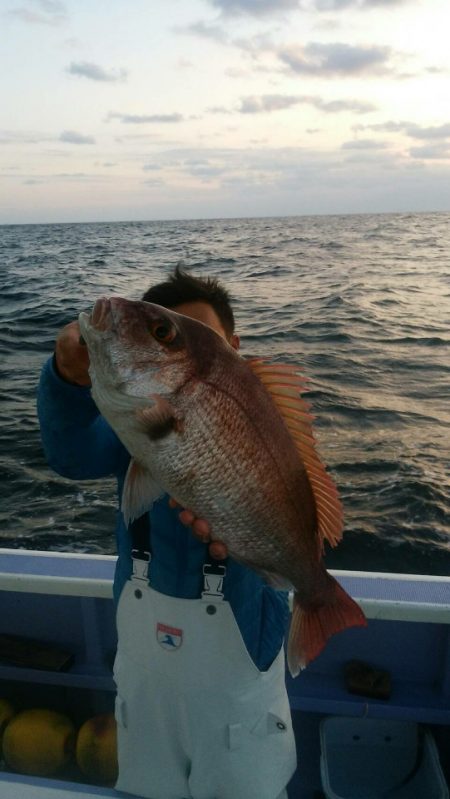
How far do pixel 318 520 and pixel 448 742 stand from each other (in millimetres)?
2235

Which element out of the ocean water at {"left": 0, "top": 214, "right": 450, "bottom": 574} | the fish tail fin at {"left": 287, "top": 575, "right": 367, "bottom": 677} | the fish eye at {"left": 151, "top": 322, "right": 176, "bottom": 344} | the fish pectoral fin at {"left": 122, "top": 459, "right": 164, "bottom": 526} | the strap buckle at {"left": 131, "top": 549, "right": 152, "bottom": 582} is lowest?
the ocean water at {"left": 0, "top": 214, "right": 450, "bottom": 574}

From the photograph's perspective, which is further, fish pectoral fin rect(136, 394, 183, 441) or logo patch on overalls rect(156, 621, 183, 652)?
logo patch on overalls rect(156, 621, 183, 652)

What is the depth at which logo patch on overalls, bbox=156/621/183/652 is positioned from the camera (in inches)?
90.5

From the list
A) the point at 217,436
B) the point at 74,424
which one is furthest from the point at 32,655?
the point at 217,436

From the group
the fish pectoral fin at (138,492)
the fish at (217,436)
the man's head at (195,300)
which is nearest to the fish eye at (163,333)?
the fish at (217,436)

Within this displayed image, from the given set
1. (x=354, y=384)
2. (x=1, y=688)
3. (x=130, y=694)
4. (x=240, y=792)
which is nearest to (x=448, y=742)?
(x=240, y=792)

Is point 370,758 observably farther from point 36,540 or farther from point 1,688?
point 36,540

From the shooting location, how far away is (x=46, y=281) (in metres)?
27.5

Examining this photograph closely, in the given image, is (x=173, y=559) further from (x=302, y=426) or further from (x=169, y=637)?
(x=302, y=426)

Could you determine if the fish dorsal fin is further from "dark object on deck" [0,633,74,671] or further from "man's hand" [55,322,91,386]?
"dark object on deck" [0,633,74,671]

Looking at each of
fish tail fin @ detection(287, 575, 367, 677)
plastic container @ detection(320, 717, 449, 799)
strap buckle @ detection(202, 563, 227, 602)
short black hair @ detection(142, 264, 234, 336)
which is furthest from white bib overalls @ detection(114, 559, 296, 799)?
plastic container @ detection(320, 717, 449, 799)

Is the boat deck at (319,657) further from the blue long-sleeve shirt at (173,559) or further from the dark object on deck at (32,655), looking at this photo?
the blue long-sleeve shirt at (173,559)

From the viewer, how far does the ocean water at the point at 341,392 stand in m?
7.35

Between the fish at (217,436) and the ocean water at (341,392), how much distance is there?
4.12 meters
